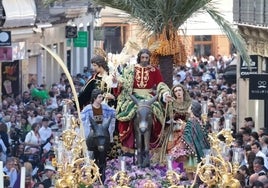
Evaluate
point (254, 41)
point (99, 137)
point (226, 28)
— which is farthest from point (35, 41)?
point (99, 137)

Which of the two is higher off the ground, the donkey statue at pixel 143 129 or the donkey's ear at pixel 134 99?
the donkey's ear at pixel 134 99

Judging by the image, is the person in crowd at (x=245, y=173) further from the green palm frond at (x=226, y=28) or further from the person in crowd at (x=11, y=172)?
the person in crowd at (x=11, y=172)

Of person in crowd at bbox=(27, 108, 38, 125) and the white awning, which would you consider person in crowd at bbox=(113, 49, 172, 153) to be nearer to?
person in crowd at bbox=(27, 108, 38, 125)

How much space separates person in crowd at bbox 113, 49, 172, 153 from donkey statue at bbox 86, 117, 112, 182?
32cm

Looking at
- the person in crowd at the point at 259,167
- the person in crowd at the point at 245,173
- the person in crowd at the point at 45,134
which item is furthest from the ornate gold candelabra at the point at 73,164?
the person in crowd at the point at 45,134

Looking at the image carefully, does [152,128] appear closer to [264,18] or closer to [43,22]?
[264,18]

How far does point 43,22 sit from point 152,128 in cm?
3269

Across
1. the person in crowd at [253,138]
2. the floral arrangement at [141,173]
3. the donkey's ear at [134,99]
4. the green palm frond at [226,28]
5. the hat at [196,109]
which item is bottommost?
the person in crowd at [253,138]

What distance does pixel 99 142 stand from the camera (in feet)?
55.3

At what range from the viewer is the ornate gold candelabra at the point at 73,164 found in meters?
15.5

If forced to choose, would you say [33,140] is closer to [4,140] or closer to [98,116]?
[4,140]

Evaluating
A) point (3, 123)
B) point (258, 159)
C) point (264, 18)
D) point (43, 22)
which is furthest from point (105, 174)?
point (43, 22)

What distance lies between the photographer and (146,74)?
17531mm

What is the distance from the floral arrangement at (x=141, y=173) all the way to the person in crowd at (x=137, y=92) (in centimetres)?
33
